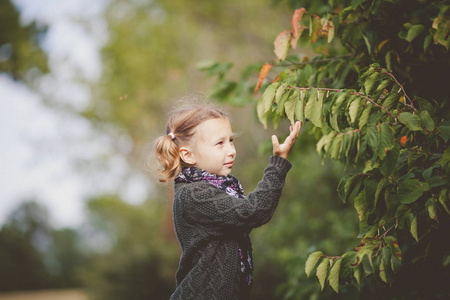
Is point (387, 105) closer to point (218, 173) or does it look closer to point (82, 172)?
point (218, 173)

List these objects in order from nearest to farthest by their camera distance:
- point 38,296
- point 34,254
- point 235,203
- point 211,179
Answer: point 235,203 < point 211,179 < point 38,296 < point 34,254

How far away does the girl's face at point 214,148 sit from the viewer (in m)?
2.11

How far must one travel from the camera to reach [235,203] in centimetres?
195

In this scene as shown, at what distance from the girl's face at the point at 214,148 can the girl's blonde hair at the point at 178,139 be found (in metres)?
0.04

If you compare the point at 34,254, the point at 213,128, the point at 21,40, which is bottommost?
the point at 213,128

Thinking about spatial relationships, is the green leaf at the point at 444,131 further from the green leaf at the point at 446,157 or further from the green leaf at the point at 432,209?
the green leaf at the point at 432,209

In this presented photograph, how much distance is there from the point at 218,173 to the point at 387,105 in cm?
87

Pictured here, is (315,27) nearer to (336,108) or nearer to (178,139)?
(336,108)

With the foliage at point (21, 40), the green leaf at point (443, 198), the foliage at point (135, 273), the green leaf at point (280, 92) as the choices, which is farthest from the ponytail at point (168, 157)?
the foliage at point (21, 40)

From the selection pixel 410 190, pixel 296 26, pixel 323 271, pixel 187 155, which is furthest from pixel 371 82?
pixel 187 155

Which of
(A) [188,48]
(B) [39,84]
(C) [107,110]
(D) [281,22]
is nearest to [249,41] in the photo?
(D) [281,22]

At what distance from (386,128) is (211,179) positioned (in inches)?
35.0

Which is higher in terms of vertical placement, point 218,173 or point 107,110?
point 107,110

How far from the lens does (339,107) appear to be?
5.72 feet
